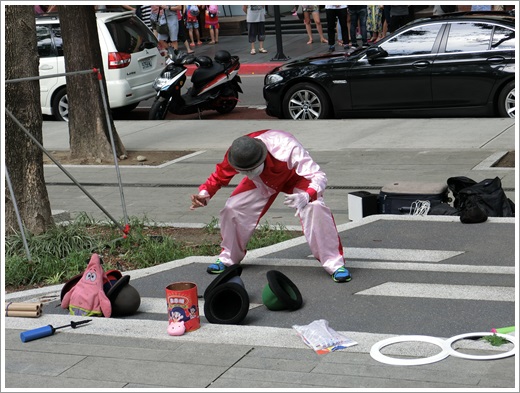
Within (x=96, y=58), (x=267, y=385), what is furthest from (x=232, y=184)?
(x=267, y=385)

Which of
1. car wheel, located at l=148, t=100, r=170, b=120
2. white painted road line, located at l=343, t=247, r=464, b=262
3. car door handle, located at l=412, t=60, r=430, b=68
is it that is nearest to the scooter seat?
car wheel, located at l=148, t=100, r=170, b=120

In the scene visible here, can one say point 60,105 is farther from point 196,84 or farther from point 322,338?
point 322,338

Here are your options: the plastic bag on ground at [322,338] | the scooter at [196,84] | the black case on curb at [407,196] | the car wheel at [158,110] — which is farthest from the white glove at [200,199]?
the car wheel at [158,110]

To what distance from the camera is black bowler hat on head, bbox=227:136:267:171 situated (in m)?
7.29

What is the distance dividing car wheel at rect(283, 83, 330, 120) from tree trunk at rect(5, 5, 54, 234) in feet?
24.0

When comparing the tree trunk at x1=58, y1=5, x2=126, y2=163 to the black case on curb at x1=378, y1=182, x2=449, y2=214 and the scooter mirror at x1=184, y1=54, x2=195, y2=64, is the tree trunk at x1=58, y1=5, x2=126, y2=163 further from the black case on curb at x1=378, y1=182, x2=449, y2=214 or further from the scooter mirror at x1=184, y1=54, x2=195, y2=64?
the black case on curb at x1=378, y1=182, x2=449, y2=214

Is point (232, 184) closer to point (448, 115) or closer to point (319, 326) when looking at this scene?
point (448, 115)

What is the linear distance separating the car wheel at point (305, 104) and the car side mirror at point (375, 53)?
1001 millimetres

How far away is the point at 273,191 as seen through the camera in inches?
309

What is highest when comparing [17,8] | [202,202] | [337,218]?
[17,8]

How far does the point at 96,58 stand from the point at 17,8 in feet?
15.2

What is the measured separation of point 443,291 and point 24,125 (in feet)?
13.3

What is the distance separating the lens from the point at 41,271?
27.8 feet

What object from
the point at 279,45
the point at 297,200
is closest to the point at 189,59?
the point at 279,45
